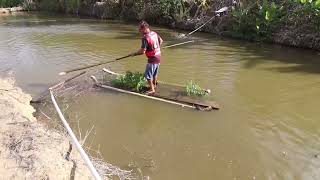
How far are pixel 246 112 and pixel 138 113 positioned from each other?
2.07 m

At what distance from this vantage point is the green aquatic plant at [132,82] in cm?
899

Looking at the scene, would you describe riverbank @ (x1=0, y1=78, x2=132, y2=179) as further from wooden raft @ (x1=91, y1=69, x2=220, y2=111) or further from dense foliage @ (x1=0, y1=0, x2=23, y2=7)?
dense foliage @ (x1=0, y1=0, x2=23, y2=7)

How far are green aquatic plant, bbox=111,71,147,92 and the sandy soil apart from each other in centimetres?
257

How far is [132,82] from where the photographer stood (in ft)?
29.9

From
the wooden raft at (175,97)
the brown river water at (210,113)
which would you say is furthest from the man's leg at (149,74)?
the brown river water at (210,113)

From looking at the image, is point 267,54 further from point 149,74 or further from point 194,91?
point 149,74

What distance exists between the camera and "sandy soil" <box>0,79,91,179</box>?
504 cm

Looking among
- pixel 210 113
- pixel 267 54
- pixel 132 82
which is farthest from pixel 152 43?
pixel 267 54

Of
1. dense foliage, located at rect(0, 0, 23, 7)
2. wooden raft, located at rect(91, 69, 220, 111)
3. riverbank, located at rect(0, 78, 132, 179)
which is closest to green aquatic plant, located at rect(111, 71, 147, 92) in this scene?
wooden raft, located at rect(91, 69, 220, 111)

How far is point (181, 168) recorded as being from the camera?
591 cm

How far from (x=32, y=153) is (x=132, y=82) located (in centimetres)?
396

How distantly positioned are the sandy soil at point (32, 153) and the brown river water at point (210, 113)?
2.71 ft

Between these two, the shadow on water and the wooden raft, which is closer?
the wooden raft

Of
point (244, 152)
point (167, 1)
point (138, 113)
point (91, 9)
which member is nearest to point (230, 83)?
point (138, 113)
